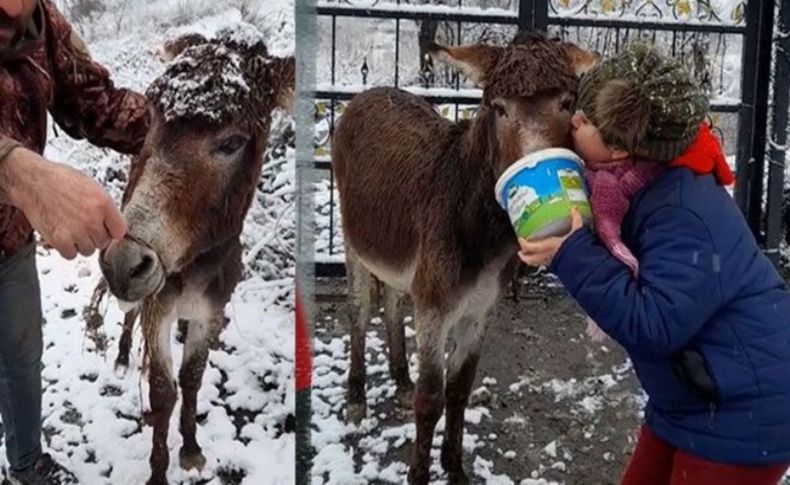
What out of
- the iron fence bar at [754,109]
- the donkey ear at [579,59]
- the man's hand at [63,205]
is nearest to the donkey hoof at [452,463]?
the iron fence bar at [754,109]

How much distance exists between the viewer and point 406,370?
2111 millimetres

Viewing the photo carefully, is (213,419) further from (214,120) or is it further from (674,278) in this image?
(674,278)

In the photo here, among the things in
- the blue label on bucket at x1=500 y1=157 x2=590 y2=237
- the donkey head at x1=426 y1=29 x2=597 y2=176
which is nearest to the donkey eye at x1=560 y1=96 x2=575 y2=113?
the donkey head at x1=426 y1=29 x2=597 y2=176

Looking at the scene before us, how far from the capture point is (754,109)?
1825mm

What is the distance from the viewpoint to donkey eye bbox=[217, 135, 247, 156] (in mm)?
1192

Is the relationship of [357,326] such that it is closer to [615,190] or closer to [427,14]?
[427,14]

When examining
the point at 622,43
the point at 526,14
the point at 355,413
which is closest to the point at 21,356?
the point at 355,413

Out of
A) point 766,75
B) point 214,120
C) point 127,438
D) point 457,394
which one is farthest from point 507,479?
point 214,120

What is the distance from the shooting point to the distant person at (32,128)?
1069 mm

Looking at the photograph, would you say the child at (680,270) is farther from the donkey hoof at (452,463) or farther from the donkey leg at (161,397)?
the donkey hoof at (452,463)

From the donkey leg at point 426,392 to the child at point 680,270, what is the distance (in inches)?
29.2

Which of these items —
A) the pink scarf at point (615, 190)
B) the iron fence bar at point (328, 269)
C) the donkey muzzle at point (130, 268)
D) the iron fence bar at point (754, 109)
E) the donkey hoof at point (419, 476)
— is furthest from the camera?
the iron fence bar at point (328, 269)

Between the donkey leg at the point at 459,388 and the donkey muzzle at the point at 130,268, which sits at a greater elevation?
the donkey muzzle at the point at 130,268

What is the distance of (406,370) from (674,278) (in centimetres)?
113
